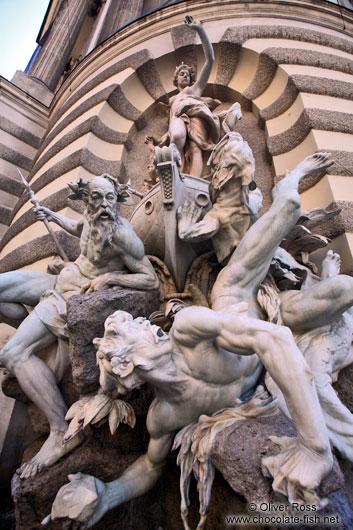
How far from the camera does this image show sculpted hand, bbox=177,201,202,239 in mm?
2043

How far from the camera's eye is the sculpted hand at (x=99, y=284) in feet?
6.31

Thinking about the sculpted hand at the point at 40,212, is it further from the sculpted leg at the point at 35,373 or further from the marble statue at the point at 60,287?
the sculpted leg at the point at 35,373

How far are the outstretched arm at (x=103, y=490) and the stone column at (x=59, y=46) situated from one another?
357 inches

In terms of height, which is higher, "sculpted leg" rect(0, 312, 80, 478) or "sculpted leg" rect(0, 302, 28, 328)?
"sculpted leg" rect(0, 302, 28, 328)

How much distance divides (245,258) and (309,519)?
1115 mm

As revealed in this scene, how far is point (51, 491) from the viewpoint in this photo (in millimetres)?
1489

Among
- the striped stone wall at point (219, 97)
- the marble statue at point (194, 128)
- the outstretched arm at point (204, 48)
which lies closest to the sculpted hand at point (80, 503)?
the striped stone wall at point (219, 97)

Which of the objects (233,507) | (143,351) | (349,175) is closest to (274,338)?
(143,351)

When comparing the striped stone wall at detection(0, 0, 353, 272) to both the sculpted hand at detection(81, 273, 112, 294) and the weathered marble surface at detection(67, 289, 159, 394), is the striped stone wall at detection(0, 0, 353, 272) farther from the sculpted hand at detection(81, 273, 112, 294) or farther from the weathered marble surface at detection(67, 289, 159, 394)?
the weathered marble surface at detection(67, 289, 159, 394)

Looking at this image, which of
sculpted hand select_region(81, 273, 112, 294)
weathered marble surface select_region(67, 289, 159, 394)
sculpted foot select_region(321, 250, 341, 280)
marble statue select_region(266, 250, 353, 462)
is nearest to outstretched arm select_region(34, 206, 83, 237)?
sculpted hand select_region(81, 273, 112, 294)

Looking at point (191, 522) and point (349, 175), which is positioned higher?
point (349, 175)

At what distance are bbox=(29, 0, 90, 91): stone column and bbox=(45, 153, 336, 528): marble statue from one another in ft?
28.5

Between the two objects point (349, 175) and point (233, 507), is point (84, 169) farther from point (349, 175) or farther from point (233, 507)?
point (233, 507)

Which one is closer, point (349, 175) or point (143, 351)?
point (143, 351)
